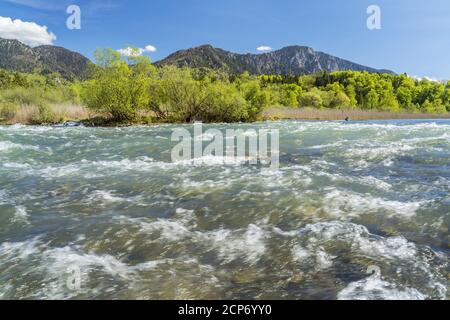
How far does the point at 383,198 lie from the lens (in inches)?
326

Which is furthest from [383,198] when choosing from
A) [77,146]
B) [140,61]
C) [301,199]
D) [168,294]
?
[140,61]

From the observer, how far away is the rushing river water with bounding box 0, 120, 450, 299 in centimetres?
457

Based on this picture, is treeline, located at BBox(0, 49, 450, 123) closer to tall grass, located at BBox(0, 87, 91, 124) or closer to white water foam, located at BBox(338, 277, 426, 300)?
tall grass, located at BBox(0, 87, 91, 124)

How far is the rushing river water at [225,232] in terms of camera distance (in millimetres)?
4566

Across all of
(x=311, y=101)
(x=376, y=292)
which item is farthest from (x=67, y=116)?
(x=311, y=101)

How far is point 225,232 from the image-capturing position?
6.44m

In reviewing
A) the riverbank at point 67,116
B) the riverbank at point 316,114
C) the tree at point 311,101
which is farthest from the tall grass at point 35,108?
the tree at point 311,101

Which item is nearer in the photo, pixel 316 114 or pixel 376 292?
pixel 376 292

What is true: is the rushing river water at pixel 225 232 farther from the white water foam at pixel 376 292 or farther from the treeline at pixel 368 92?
the treeline at pixel 368 92

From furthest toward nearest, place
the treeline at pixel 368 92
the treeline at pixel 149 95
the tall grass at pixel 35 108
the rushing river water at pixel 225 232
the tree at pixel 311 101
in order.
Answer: the treeline at pixel 368 92
the tree at pixel 311 101
the treeline at pixel 149 95
the tall grass at pixel 35 108
the rushing river water at pixel 225 232

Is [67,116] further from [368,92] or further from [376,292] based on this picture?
[368,92]

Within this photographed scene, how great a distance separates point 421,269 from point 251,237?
2.54 m
